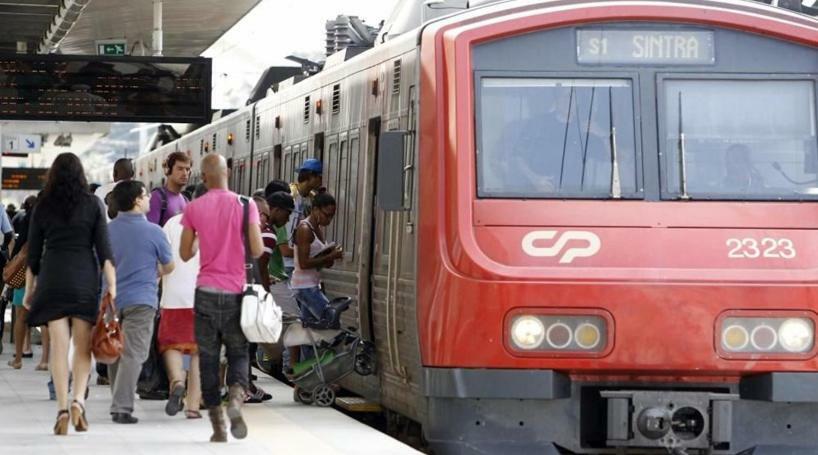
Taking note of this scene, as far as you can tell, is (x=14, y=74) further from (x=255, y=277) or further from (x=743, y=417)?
(x=743, y=417)

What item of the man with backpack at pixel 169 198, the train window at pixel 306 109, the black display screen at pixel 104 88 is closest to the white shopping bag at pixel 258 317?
the man with backpack at pixel 169 198

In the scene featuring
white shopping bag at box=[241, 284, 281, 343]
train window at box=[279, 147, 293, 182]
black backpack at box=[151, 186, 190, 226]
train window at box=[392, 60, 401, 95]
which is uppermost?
train window at box=[392, 60, 401, 95]

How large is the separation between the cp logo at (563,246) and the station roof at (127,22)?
14325mm

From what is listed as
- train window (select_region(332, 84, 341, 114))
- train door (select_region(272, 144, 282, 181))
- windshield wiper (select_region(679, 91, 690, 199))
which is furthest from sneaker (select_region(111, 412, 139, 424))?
train door (select_region(272, 144, 282, 181))

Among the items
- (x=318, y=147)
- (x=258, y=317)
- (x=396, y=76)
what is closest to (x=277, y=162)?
(x=318, y=147)

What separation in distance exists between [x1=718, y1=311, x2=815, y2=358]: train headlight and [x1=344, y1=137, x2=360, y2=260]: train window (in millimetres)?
3826

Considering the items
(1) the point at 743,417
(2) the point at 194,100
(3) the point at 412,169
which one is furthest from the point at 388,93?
(2) the point at 194,100

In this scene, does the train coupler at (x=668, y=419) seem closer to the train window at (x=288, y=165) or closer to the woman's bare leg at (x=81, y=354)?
the woman's bare leg at (x=81, y=354)

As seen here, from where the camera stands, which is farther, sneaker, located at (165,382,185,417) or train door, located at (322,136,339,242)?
train door, located at (322,136,339,242)

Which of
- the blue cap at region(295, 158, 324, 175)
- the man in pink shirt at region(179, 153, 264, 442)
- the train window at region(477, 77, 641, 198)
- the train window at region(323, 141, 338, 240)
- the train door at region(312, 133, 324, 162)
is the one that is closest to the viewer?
the train window at region(477, 77, 641, 198)

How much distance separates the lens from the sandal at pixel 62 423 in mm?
12680

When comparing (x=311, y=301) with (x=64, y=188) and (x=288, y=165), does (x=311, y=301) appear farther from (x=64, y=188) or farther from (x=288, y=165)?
(x=288, y=165)

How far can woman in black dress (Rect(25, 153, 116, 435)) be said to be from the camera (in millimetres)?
12539

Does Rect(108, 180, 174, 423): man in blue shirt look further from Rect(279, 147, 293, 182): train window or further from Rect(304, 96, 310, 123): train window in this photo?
Rect(279, 147, 293, 182): train window
